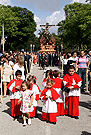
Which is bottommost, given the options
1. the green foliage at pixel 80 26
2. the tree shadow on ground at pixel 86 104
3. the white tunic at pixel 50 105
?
the tree shadow on ground at pixel 86 104

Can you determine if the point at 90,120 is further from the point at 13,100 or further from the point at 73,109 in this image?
the point at 13,100

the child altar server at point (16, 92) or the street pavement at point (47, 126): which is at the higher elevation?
the child altar server at point (16, 92)

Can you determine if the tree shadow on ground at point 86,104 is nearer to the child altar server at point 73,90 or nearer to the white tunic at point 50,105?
the child altar server at point 73,90

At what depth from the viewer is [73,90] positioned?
7074 millimetres

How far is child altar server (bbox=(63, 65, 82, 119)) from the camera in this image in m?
6.98

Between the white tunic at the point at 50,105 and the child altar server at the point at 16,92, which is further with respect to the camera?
the child altar server at the point at 16,92

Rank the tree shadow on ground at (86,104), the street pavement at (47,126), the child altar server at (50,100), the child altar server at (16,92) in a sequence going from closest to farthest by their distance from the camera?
1. the street pavement at (47,126)
2. the child altar server at (50,100)
3. the child altar server at (16,92)
4. the tree shadow on ground at (86,104)

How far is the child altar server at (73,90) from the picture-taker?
22.9 ft

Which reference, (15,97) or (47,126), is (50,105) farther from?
(15,97)

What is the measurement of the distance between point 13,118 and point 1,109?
1.23 meters

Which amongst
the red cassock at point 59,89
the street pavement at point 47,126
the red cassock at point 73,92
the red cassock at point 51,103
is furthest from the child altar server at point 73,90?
the red cassock at point 51,103

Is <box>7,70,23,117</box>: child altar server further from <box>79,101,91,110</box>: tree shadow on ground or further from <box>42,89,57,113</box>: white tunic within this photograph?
<box>79,101,91,110</box>: tree shadow on ground

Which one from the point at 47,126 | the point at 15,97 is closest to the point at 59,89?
the point at 47,126

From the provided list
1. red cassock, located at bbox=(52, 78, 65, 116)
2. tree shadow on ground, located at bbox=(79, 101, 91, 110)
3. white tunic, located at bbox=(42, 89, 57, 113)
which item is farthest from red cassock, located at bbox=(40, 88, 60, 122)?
tree shadow on ground, located at bbox=(79, 101, 91, 110)
